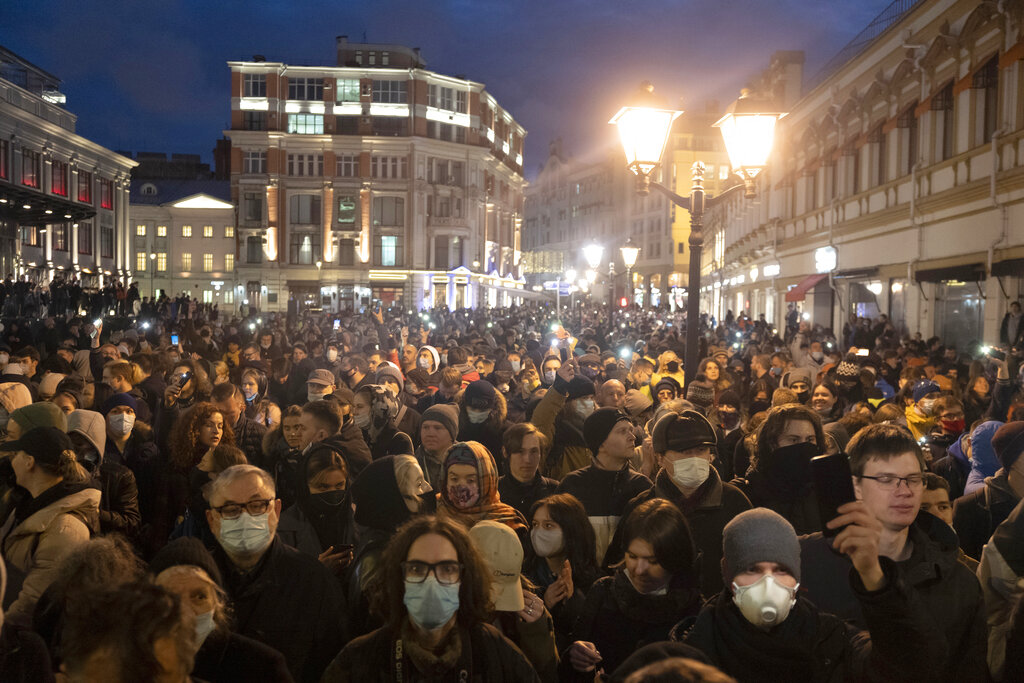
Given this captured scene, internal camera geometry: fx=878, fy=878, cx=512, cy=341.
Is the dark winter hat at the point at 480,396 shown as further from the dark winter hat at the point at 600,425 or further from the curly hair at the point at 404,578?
the curly hair at the point at 404,578

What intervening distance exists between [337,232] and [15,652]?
65.4 metres

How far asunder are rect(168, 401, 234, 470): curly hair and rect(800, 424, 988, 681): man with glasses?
4134mm

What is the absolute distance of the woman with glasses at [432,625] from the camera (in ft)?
10.4

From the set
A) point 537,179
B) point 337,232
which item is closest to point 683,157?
point 337,232

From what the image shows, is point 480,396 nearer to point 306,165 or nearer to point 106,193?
point 106,193

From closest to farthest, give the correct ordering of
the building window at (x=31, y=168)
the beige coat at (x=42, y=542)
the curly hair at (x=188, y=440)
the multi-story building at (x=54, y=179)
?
1. the beige coat at (x=42, y=542)
2. the curly hair at (x=188, y=440)
3. the multi-story building at (x=54, y=179)
4. the building window at (x=31, y=168)

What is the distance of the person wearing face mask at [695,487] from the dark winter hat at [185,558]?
2036 mm

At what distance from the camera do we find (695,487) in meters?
4.76

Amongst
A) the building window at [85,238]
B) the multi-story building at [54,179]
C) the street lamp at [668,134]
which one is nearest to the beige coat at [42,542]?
the street lamp at [668,134]

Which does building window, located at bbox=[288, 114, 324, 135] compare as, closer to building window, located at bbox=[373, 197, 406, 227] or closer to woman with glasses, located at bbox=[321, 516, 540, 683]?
building window, located at bbox=[373, 197, 406, 227]

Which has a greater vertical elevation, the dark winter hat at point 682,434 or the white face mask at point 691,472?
the dark winter hat at point 682,434

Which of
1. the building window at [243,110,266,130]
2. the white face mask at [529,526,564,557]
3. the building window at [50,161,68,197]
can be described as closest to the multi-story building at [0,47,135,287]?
the building window at [50,161,68,197]

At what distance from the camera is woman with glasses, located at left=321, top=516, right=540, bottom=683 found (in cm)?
316

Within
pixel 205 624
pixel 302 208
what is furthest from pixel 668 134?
pixel 302 208
